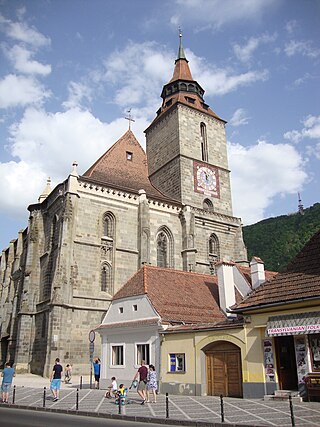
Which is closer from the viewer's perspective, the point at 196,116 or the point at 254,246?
the point at 196,116

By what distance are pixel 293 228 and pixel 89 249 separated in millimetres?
50465

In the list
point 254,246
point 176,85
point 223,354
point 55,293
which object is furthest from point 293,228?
point 223,354

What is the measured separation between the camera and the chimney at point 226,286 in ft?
67.6

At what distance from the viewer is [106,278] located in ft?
92.1

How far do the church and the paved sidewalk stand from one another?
33.5ft

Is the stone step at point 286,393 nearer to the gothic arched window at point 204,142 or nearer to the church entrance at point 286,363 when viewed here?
the church entrance at point 286,363

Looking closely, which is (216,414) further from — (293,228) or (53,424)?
(293,228)

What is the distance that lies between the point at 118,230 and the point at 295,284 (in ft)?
57.9

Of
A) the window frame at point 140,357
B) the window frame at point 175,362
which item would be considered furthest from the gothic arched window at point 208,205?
the window frame at point 175,362

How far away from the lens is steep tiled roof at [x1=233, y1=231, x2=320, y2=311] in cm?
1282

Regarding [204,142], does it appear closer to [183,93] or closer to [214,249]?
[183,93]

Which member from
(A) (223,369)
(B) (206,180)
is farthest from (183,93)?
(A) (223,369)

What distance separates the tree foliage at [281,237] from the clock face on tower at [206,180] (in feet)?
86.7

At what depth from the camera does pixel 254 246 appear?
6756cm
